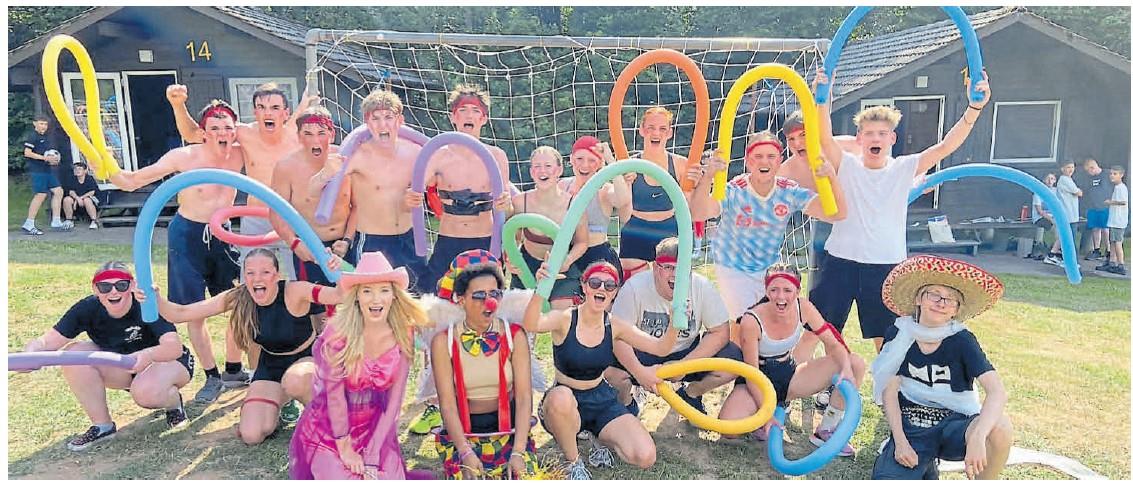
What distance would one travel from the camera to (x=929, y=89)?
11.9 m

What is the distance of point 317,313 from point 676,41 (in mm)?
3388

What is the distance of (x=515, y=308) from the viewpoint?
12.2 feet

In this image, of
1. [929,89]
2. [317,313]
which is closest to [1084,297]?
[929,89]

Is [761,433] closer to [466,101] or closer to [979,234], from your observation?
[466,101]

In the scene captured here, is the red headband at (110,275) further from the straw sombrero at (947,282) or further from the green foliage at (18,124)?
the green foliage at (18,124)

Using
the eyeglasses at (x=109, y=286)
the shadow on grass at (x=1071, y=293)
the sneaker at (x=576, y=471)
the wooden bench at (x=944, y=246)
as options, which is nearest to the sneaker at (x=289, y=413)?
the eyeglasses at (x=109, y=286)

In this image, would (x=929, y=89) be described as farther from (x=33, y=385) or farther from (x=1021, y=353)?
(x=33, y=385)

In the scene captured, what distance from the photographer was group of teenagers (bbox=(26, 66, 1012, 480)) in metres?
3.47

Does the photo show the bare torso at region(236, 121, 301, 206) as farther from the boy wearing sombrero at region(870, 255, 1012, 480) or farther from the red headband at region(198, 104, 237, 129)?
the boy wearing sombrero at region(870, 255, 1012, 480)

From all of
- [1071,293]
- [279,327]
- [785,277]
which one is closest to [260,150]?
[279,327]

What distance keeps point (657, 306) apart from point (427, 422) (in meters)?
1.51

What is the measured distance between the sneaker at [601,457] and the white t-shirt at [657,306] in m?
0.68

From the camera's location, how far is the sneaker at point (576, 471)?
12.1 feet

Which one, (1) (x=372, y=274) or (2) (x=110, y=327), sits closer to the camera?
(1) (x=372, y=274)
